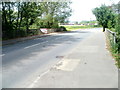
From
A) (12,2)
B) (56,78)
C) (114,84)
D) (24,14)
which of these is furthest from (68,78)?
(24,14)

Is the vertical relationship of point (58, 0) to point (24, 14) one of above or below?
above

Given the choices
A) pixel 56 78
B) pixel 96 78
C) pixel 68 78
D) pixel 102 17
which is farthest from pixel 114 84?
pixel 102 17

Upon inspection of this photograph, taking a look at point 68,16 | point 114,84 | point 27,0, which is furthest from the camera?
point 68,16

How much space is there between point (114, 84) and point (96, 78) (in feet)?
2.65

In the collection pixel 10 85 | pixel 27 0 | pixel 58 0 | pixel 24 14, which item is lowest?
pixel 10 85

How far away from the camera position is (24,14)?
94.7ft

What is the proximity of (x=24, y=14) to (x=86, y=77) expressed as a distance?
24138 millimetres

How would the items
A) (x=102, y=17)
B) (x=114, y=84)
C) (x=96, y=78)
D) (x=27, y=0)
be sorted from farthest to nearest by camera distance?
(x=102, y=17) → (x=27, y=0) → (x=96, y=78) → (x=114, y=84)

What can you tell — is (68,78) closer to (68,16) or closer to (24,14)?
(24,14)

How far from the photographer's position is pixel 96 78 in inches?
254

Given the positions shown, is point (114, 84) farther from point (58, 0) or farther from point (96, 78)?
point (58, 0)

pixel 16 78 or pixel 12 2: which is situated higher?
pixel 12 2

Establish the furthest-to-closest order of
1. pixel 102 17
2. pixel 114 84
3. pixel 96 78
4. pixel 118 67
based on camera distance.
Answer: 1. pixel 102 17
2. pixel 118 67
3. pixel 96 78
4. pixel 114 84

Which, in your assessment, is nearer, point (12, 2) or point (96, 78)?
point (96, 78)
